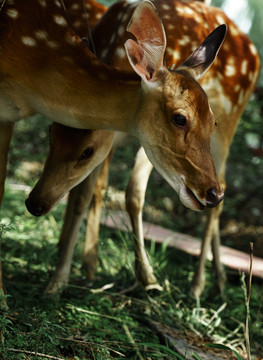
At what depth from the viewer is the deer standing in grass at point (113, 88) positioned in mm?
2326

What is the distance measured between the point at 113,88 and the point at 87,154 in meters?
0.51

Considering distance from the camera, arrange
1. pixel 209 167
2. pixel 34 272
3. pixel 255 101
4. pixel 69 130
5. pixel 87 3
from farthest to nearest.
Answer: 1. pixel 255 101
2. pixel 87 3
3. pixel 34 272
4. pixel 69 130
5. pixel 209 167

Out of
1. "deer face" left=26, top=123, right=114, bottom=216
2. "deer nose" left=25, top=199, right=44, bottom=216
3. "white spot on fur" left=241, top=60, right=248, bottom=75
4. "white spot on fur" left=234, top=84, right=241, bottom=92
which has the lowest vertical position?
"deer nose" left=25, top=199, right=44, bottom=216

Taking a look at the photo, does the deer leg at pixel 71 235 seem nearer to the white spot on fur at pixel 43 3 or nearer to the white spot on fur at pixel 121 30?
the white spot on fur at pixel 121 30

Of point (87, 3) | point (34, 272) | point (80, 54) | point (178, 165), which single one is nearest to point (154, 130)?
point (178, 165)

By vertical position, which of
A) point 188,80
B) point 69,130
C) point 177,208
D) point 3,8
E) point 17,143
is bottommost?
point 177,208

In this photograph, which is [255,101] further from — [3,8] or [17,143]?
[3,8]

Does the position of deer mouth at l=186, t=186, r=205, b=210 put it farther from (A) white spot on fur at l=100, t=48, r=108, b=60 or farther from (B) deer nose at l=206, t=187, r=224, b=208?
(A) white spot on fur at l=100, t=48, r=108, b=60

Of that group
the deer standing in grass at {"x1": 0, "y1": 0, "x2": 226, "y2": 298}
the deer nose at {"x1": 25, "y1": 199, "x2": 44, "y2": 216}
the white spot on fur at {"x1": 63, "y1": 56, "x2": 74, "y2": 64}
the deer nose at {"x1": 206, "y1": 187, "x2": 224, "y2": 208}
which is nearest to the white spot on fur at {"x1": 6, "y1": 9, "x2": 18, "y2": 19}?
the deer standing in grass at {"x1": 0, "y1": 0, "x2": 226, "y2": 298}

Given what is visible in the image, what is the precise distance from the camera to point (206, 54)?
8.37 ft

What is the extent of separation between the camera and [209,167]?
2311mm

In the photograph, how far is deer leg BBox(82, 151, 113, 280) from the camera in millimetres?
3596

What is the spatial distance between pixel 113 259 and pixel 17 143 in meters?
3.25

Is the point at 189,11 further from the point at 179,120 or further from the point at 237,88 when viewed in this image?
the point at 179,120
